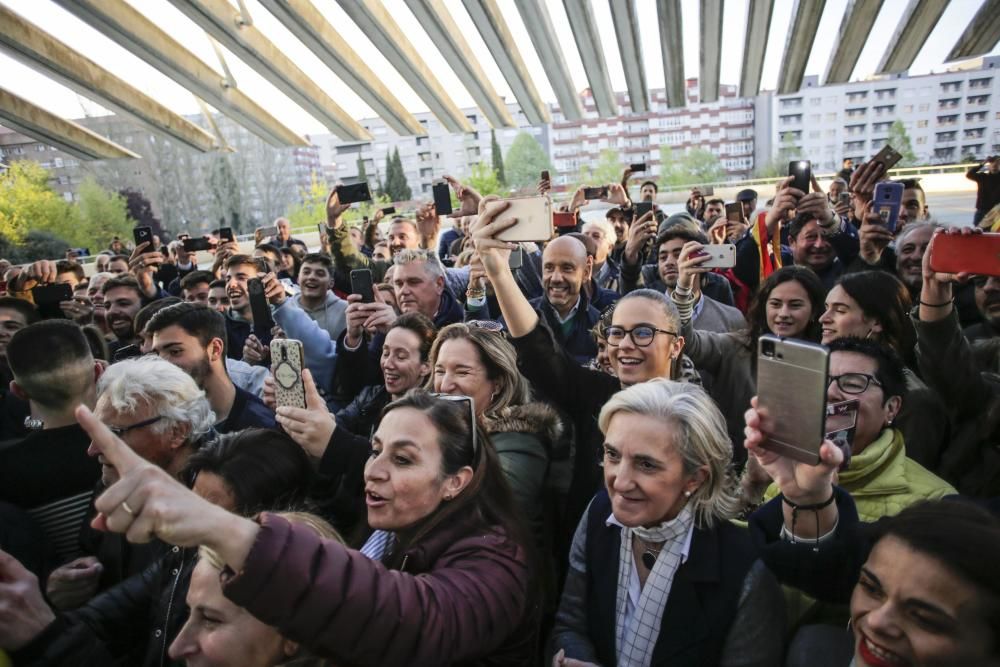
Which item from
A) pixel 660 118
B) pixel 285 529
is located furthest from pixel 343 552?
pixel 660 118

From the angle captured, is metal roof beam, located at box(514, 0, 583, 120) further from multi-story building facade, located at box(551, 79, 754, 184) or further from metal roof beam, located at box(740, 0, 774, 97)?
multi-story building facade, located at box(551, 79, 754, 184)

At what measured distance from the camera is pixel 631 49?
862cm

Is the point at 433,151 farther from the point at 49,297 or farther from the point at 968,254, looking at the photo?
the point at 968,254

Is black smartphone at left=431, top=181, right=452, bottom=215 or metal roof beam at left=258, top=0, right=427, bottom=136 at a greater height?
metal roof beam at left=258, top=0, right=427, bottom=136

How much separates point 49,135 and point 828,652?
929 centimetres

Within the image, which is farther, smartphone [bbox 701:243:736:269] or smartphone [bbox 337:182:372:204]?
smartphone [bbox 337:182:372:204]

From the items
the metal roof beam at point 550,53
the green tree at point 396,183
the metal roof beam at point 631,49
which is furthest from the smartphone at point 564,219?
the green tree at point 396,183

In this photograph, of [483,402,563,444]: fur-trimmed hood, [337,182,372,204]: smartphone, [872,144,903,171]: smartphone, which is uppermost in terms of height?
[337,182,372,204]: smartphone

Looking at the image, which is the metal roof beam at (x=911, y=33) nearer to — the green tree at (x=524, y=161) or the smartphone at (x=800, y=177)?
the smartphone at (x=800, y=177)

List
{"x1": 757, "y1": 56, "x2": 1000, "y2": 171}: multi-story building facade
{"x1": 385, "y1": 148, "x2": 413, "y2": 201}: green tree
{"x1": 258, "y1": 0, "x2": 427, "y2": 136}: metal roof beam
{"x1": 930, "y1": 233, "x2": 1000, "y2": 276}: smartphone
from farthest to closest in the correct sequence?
{"x1": 757, "y1": 56, "x2": 1000, "y2": 171}: multi-story building facade → {"x1": 385, "y1": 148, "x2": 413, "y2": 201}: green tree → {"x1": 258, "y1": 0, "x2": 427, "y2": 136}: metal roof beam → {"x1": 930, "y1": 233, "x2": 1000, "y2": 276}: smartphone

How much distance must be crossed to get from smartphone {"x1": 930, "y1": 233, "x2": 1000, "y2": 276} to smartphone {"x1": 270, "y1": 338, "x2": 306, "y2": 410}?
2.14 meters

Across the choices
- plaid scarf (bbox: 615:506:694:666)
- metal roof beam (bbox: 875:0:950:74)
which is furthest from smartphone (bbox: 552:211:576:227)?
metal roof beam (bbox: 875:0:950:74)

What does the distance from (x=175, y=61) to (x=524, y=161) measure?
2727 inches

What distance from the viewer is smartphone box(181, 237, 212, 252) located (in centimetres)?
675
